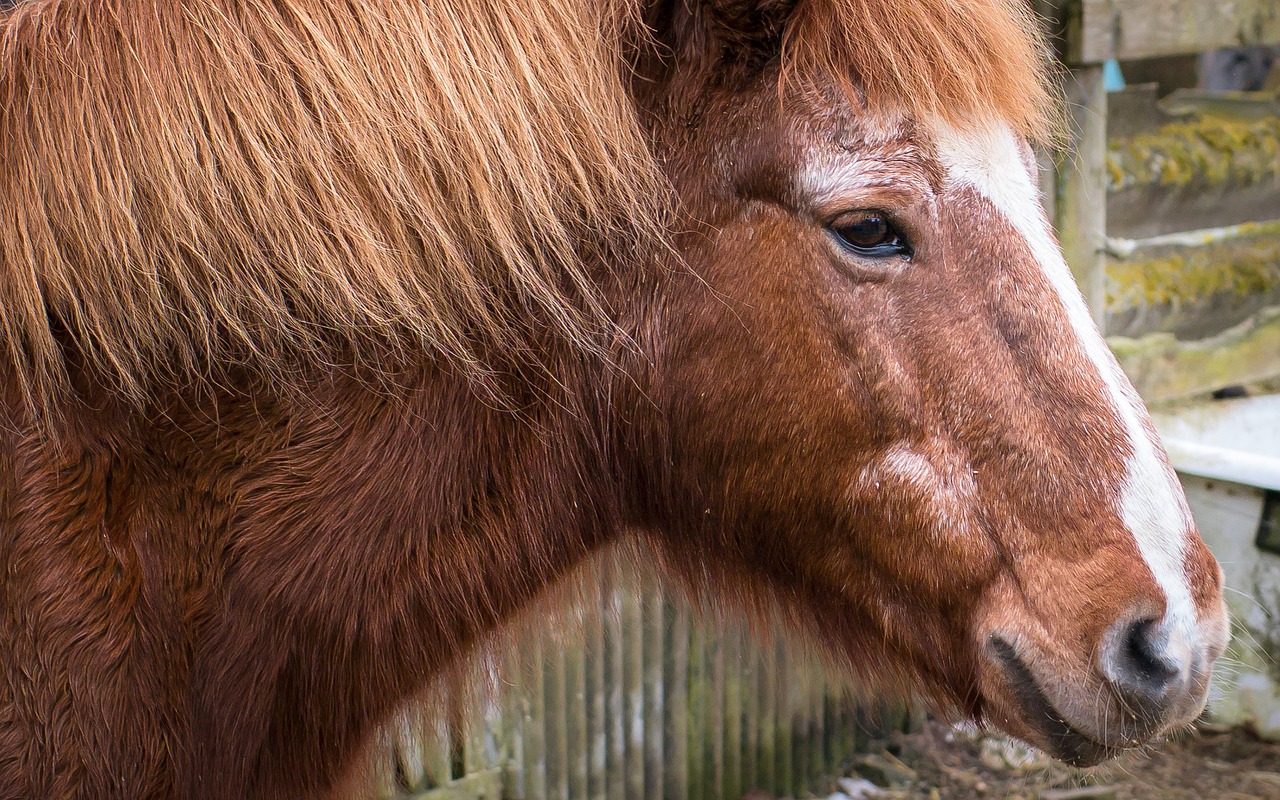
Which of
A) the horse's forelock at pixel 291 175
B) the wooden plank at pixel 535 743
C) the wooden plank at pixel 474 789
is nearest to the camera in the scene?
the horse's forelock at pixel 291 175

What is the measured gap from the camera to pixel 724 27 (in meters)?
1.57

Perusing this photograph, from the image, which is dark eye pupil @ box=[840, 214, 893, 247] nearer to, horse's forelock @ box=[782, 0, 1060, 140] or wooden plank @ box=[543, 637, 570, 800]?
horse's forelock @ box=[782, 0, 1060, 140]

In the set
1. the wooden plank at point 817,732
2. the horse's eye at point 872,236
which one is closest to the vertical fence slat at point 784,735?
the wooden plank at point 817,732

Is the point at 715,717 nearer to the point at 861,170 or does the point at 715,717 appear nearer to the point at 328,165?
the point at 861,170

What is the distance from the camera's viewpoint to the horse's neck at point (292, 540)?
148cm

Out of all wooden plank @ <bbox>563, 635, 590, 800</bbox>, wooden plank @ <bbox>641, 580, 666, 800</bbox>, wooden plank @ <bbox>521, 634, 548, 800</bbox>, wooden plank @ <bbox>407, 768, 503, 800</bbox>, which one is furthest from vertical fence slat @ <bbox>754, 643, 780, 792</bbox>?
wooden plank @ <bbox>407, 768, 503, 800</bbox>

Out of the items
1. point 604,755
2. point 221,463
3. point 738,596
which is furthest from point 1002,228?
point 604,755

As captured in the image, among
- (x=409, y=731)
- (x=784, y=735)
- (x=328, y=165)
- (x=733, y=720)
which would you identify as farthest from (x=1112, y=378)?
(x=784, y=735)

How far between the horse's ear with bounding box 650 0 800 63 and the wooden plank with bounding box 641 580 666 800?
7.68 ft

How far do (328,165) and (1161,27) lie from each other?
3.63m

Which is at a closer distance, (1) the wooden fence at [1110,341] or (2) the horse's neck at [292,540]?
(2) the horse's neck at [292,540]

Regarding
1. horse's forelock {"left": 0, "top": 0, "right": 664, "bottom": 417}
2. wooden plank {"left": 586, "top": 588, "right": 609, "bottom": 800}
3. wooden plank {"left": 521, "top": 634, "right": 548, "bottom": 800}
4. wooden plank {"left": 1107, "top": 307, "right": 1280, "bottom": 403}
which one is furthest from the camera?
wooden plank {"left": 1107, "top": 307, "right": 1280, "bottom": 403}

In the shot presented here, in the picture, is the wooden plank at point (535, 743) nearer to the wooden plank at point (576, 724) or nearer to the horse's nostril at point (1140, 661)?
the wooden plank at point (576, 724)

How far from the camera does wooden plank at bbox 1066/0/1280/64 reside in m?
3.79
